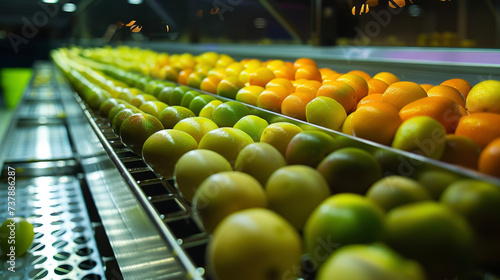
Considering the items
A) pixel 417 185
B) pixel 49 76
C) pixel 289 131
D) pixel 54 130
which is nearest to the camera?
pixel 417 185

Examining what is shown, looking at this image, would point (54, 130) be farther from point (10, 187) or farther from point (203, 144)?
point (203, 144)

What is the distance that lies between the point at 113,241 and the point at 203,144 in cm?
47

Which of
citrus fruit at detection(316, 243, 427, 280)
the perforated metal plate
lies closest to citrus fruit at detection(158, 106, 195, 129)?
the perforated metal plate

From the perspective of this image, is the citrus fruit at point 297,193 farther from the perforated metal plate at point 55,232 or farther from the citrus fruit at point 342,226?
the perforated metal plate at point 55,232

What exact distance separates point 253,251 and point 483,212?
32 cm

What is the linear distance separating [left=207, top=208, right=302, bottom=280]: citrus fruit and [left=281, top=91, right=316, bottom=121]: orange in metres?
0.77

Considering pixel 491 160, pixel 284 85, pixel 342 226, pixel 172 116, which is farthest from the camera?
pixel 284 85

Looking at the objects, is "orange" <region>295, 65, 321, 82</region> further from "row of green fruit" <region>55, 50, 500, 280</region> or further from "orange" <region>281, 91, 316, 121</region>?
"row of green fruit" <region>55, 50, 500, 280</region>

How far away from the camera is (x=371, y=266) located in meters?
0.43

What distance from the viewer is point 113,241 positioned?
3.99 feet

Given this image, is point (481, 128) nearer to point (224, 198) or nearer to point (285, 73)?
point (224, 198)

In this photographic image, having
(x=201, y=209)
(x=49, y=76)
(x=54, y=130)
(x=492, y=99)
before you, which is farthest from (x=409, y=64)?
(x=49, y=76)

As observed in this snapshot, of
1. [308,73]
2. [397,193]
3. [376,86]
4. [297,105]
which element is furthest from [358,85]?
[397,193]

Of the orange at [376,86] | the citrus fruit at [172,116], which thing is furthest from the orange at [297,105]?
the citrus fruit at [172,116]
